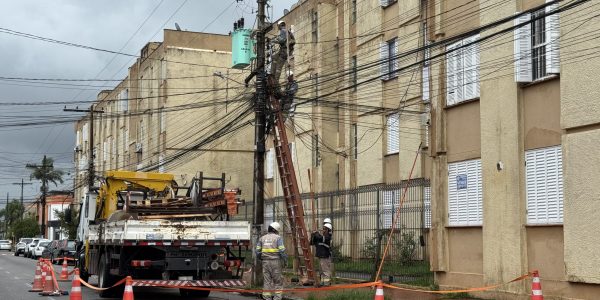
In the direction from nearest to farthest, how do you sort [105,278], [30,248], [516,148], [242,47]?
1. [516,148]
2. [105,278]
3. [242,47]
4. [30,248]

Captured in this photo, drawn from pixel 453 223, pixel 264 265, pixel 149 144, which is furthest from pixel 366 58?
pixel 149 144

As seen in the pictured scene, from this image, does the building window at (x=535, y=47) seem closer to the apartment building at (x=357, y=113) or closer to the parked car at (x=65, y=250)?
the apartment building at (x=357, y=113)

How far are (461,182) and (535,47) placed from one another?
3.60m

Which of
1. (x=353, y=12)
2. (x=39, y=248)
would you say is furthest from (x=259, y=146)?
(x=39, y=248)

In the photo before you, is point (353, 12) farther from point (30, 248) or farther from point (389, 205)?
point (30, 248)

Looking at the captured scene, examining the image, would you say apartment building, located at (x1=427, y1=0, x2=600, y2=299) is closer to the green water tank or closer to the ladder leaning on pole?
the ladder leaning on pole

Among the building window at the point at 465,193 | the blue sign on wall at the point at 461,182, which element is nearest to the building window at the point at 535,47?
the building window at the point at 465,193

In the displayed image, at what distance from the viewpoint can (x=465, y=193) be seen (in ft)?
54.5

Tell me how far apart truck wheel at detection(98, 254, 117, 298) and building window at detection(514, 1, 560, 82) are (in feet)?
33.5

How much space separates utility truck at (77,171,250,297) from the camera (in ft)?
51.7

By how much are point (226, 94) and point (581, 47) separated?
36928mm

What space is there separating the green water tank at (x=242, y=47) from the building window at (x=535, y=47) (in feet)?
52.1

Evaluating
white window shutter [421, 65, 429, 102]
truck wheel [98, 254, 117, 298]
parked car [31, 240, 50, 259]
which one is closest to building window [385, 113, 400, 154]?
white window shutter [421, 65, 429, 102]

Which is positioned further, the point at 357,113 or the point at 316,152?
the point at 316,152
